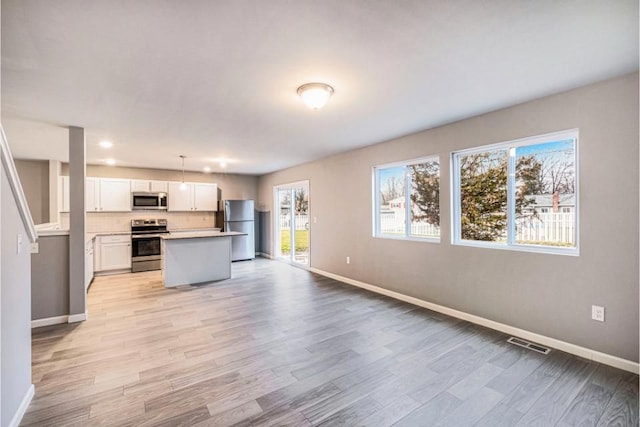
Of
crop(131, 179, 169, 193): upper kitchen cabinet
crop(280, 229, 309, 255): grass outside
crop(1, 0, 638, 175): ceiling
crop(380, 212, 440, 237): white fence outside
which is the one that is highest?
crop(1, 0, 638, 175): ceiling

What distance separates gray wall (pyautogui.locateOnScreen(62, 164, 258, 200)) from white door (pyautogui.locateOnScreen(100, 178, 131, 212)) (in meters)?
0.36

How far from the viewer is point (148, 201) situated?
6766mm

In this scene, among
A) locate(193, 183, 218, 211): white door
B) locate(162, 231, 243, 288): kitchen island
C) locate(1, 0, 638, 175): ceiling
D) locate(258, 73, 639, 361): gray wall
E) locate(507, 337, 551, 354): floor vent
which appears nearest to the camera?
locate(1, 0, 638, 175): ceiling

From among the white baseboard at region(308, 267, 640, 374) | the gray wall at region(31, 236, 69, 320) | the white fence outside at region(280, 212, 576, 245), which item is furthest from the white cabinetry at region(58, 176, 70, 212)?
the white fence outside at region(280, 212, 576, 245)

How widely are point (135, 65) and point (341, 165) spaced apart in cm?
374

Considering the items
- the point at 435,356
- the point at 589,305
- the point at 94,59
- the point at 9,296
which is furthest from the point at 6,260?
the point at 589,305

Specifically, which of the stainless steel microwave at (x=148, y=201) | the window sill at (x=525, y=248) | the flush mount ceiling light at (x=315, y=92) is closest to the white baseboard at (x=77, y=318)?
the stainless steel microwave at (x=148, y=201)

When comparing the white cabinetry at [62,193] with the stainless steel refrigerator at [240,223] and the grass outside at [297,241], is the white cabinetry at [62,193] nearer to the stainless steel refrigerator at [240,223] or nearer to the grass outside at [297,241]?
the stainless steel refrigerator at [240,223]

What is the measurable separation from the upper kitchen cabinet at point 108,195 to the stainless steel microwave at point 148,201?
0.12 meters

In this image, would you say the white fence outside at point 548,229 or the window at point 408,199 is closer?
the white fence outside at point 548,229

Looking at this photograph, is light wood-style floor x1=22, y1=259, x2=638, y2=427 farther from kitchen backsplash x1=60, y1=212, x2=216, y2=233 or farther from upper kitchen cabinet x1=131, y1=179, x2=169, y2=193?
upper kitchen cabinet x1=131, y1=179, x2=169, y2=193

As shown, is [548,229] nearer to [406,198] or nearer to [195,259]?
[406,198]

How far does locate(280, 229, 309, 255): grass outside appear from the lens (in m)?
7.00

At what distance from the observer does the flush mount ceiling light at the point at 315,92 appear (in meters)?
2.58
